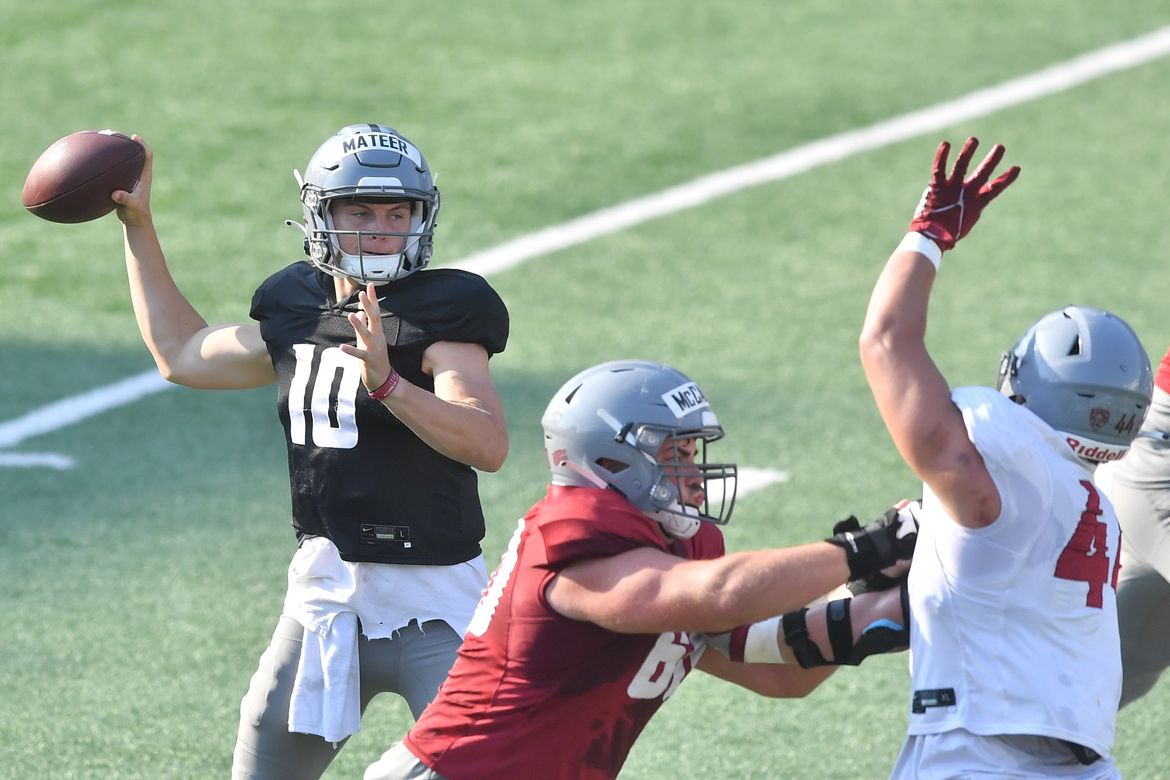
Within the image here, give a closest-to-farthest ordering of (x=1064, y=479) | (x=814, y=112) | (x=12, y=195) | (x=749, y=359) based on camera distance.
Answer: (x=1064, y=479) → (x=749, y=359) → (x=12, y=195) → (x=814, y=112)

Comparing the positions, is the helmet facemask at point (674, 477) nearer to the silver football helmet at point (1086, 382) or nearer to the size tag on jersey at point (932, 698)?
the size tag on jersey at point (932, 698)

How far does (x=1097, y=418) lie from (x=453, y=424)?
1.44 m

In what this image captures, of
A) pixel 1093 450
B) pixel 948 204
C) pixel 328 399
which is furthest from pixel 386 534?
pixel 1093 450

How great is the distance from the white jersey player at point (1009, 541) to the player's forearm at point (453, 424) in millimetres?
1070

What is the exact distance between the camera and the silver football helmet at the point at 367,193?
174 inches

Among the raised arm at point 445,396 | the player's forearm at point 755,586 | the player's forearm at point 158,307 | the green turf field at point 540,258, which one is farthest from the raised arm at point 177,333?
the player's forearm at point 755,586

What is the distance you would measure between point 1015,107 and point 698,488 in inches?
378

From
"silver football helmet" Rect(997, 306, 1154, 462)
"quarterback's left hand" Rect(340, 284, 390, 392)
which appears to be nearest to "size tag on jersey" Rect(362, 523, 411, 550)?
"quarterback's left hand" Rect(340, 284, 390, 392)

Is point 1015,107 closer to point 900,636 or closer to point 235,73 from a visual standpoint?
point 235,73

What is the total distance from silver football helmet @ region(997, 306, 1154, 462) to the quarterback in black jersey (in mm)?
1293

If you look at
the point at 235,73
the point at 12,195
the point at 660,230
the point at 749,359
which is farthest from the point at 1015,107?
the point at 12,195

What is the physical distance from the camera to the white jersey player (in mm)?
3342

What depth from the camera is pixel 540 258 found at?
1048 centimetres

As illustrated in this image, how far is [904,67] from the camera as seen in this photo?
42.9 ft
